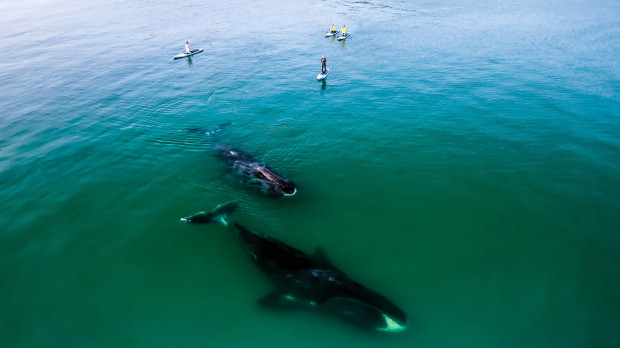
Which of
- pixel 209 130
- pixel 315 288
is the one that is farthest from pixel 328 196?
pixel 209 130

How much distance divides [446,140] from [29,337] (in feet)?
91.5

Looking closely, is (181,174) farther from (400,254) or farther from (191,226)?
(400,254)

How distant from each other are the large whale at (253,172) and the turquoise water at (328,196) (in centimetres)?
89

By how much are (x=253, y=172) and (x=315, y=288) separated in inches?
392

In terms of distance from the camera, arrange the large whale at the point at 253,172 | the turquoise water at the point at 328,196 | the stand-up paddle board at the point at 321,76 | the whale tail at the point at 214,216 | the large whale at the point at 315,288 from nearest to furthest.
Answer: the large whale at the point at 315,288, the turquoise water at the point at 328,196, the whale tail at the point at 214,216, the large whale at the point at 253,172, the stand-up paddle board at the point at 321,76

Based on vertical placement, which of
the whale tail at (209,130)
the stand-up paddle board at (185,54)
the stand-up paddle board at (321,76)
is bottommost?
the whale tail at (209,130)

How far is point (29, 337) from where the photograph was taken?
13.1m

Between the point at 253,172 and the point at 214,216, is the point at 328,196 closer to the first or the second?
the point at 253,172

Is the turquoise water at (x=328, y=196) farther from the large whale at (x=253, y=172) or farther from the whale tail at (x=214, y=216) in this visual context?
the large whale at (x=253, y=172)

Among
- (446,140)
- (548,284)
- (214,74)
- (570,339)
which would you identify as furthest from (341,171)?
(214,74)

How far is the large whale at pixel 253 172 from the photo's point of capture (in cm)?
1974

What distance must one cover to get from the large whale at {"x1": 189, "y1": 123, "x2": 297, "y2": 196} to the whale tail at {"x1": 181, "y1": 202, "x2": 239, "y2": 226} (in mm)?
2442

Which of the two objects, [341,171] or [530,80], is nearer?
[341,171]

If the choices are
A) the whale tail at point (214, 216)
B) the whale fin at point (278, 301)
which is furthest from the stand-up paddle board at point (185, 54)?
the whale fin at point (278, 301)
